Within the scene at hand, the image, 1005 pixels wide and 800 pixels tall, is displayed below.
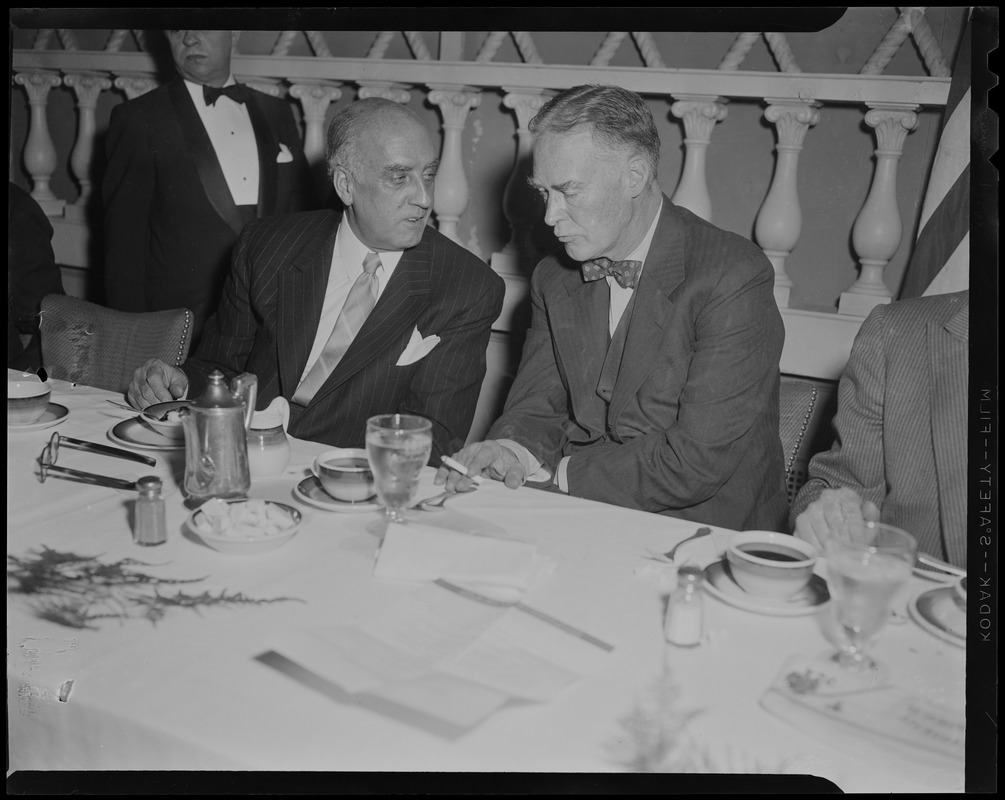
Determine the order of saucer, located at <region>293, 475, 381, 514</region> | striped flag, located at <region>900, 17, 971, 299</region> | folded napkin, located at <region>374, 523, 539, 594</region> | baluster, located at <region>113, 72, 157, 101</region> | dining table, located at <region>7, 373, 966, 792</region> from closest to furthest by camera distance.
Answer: dining table, located at <region>7, 373, 966, 792</region>
folded napkin, located at <region>374, 523, 539, 594</region>
saucer, located at <region>293, 475, 381, 514</region>
striped flag, located at <region>900, 17, 971, 299</region>
baluster, located at <region>113, 72, 157, 101</region>

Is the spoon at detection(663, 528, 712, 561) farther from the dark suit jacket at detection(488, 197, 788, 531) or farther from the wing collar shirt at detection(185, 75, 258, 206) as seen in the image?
the wing collar shirt at detection(185, 75, 258, 206)

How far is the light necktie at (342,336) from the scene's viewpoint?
241cm

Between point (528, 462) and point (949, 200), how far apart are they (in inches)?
53.3

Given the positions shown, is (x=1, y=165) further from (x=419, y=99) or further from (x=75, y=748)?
(x=419, y=99)

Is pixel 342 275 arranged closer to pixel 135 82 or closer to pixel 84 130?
pixel 135 82

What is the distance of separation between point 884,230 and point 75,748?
248cm

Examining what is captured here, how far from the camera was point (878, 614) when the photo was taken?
1085mm

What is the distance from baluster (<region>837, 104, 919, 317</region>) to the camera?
2637 millimetres

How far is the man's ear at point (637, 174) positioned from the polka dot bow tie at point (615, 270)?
0.16 m

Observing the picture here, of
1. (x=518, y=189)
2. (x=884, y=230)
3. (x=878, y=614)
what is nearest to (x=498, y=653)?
(x=878, y=614)

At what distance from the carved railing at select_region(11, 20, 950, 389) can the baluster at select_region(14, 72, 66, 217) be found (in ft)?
1.62

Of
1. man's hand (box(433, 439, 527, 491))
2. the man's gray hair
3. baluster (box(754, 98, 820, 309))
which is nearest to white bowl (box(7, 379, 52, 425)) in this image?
man's hand (box(433, 439, 527, 491))

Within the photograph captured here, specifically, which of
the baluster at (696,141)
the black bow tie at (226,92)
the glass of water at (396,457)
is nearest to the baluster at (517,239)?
the baluster at (696,141)

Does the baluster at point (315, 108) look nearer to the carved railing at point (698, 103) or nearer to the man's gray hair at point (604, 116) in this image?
the carved railing at point (698, 103)
